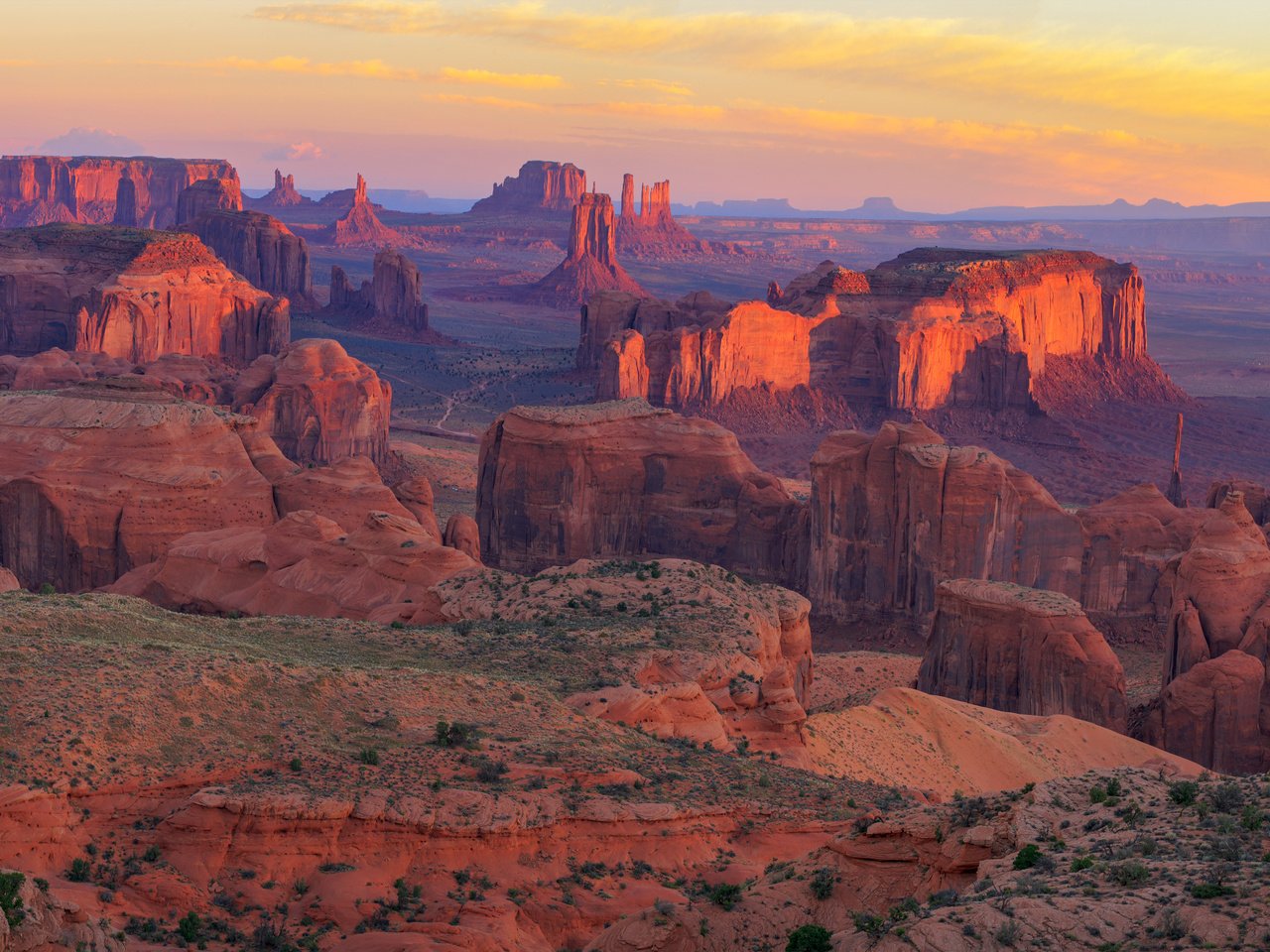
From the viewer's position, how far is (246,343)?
356ft

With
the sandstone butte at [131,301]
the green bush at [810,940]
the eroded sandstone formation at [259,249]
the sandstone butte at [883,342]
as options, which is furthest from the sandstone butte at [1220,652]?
the eroded sandstone formation at [259,249]

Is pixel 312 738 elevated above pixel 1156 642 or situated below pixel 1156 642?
above

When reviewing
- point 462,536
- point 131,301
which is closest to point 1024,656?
point 462,536

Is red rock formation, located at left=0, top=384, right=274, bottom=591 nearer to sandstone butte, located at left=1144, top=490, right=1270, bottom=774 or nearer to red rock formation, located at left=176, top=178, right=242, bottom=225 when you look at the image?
sandstone butte, located at left=1144, top=490, right=1270, bottom=774

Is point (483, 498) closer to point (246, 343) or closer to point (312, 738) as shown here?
point (312, 738)

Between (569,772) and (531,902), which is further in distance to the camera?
(569,772)

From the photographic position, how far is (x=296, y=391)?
78.9 m

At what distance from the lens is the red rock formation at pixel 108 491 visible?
5450 cm

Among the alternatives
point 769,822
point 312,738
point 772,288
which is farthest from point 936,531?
point 772,288

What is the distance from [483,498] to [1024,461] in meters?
49.0

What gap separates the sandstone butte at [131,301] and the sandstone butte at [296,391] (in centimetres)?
1955

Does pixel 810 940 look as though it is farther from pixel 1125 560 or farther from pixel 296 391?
pixel 296 391

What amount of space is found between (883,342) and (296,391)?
138 ft

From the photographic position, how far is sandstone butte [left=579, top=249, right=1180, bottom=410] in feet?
332
